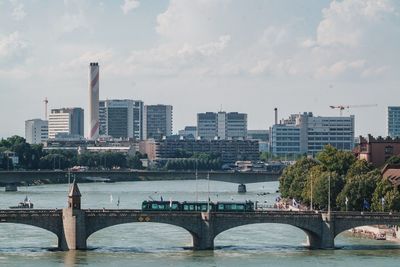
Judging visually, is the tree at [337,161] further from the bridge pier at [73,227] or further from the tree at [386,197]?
Result: the bridge pier at [73,227]

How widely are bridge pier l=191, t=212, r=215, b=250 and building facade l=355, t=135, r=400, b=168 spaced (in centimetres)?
6845

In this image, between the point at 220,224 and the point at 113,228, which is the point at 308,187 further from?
→ the point at 220,224

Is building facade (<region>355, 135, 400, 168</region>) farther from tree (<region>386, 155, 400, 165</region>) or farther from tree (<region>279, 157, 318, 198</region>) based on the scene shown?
→ tree (<region>279, 157, 318, 198</region>)

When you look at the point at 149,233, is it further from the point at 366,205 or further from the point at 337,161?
the point at 337,161

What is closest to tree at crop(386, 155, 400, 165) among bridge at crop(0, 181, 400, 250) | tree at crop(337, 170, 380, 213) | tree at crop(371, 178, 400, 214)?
tree at crop(337, 170, 380, 213)

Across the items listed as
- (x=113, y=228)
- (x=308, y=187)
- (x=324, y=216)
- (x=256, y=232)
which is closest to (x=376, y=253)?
(x=324, y=216)

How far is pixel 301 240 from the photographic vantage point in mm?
108375

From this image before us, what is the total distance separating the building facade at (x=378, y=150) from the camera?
164625mm

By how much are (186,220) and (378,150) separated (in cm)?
7257

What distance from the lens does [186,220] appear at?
320 ft

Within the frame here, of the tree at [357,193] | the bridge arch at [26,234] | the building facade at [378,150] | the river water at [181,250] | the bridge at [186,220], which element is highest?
the building facade at [378,150]

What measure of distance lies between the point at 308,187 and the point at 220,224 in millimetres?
43447

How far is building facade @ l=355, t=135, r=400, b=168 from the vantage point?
16462 cm

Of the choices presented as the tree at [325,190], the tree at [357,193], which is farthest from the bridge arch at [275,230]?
the tree at [325,190]
